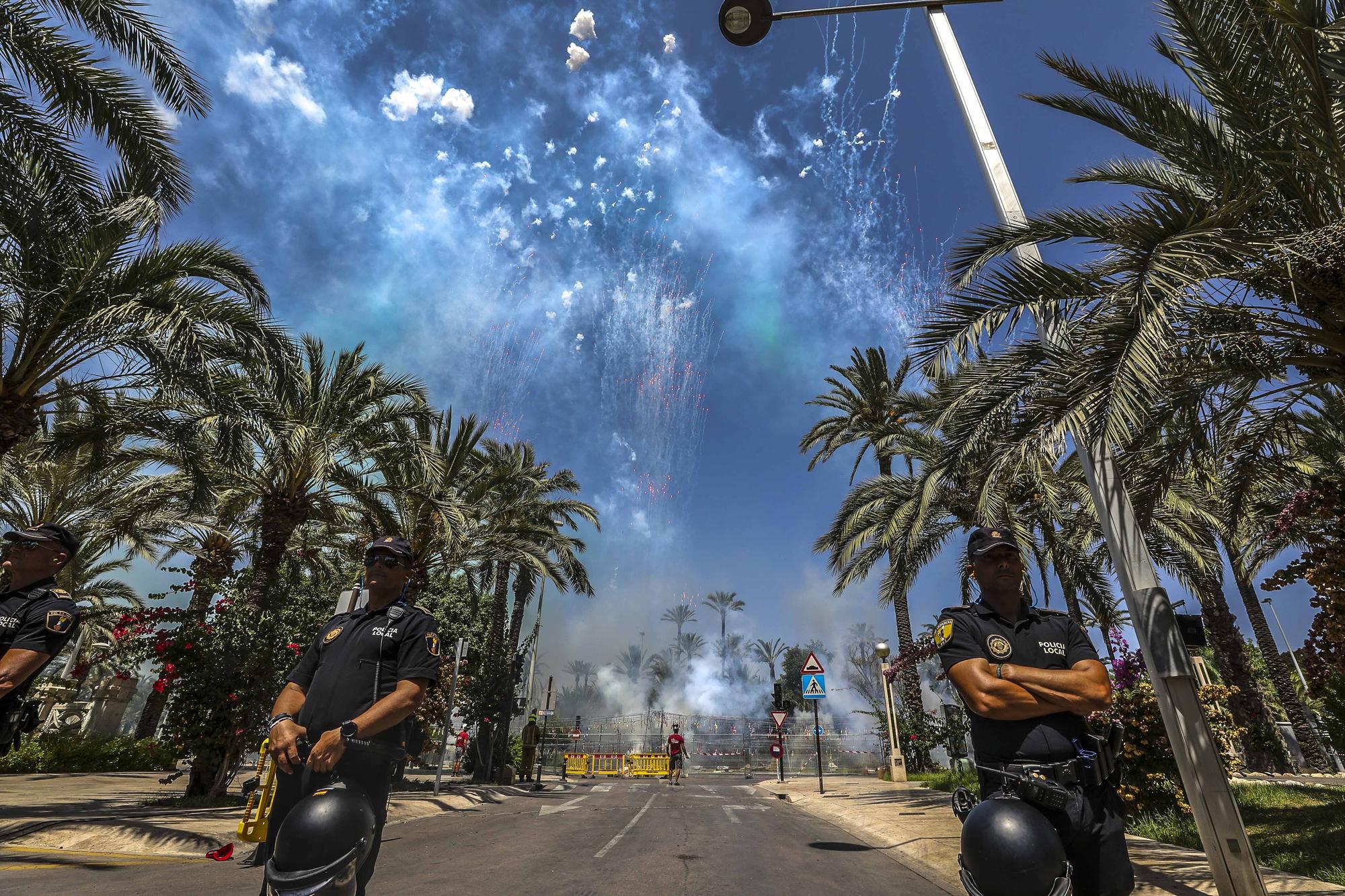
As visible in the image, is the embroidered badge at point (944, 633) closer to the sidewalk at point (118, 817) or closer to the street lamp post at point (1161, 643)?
the street lamp post at point (1161, 643)

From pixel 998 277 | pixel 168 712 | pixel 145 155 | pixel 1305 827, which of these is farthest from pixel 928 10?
pixel 168 712

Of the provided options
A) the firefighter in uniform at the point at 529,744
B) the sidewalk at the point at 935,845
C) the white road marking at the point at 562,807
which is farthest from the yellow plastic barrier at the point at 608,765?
the white road marking at the point at 562,807

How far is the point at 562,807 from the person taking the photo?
535 inches

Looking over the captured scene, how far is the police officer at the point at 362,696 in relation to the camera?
2486mm

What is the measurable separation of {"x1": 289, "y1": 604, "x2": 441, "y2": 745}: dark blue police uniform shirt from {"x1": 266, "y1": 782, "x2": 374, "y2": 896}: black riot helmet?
1.44 ft

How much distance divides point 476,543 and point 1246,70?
1863 cm

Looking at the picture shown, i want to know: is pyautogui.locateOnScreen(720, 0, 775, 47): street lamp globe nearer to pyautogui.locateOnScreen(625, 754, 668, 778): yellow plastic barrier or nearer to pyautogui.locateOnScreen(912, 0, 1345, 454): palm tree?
pyautogui.locateOnScreen(912, 0, 1345, 454): palm tree

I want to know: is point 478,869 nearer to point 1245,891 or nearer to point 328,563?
point 1245,891

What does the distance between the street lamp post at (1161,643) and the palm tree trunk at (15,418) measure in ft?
35.8

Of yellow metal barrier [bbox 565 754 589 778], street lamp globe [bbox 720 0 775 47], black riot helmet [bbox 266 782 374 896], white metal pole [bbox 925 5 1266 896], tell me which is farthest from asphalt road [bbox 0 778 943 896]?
yellow metal barrier [bbox 565 754 589 778]

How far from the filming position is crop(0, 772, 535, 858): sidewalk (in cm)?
710

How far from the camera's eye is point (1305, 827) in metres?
7.62

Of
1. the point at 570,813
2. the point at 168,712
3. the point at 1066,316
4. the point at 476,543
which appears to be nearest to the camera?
the point at 1066,316

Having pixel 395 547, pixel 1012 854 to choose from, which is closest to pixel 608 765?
pixel 395 547
